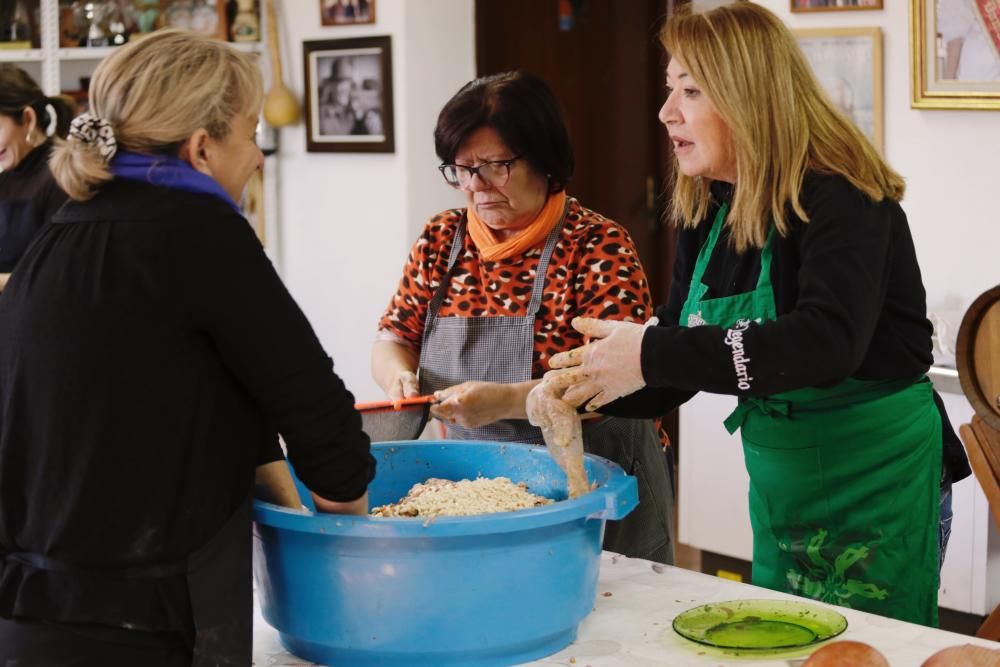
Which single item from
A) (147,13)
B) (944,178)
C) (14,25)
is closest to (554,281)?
(944,178)

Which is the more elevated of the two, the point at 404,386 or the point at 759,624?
the point at 404,386

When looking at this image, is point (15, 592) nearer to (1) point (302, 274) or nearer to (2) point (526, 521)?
(2) point (526, 521)

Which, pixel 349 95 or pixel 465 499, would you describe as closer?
pixel 465 499

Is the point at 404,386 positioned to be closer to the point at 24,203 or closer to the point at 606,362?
the point at 606,362

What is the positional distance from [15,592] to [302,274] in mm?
4313

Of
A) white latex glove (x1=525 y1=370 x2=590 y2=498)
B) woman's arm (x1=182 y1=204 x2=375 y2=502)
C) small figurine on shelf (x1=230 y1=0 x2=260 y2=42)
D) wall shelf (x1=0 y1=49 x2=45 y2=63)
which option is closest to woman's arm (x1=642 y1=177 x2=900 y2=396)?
white latex glove (x1=525 y1=370 x2=590 y2=498)

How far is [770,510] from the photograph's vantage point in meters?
2.14

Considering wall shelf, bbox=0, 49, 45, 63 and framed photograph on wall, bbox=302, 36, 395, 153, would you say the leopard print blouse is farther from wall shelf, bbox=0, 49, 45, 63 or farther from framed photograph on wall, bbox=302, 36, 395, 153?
wall shelf, bbox=0, 49, 45, 63

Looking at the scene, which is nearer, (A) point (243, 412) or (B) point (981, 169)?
(A) point (243, 412)

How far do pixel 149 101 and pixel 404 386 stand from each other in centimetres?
109

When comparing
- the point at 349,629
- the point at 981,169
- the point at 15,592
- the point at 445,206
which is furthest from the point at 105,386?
the point at 445,206

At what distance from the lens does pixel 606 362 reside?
1.83m

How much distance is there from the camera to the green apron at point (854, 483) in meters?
2.04

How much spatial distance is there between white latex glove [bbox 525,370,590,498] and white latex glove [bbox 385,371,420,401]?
1.99 ft
